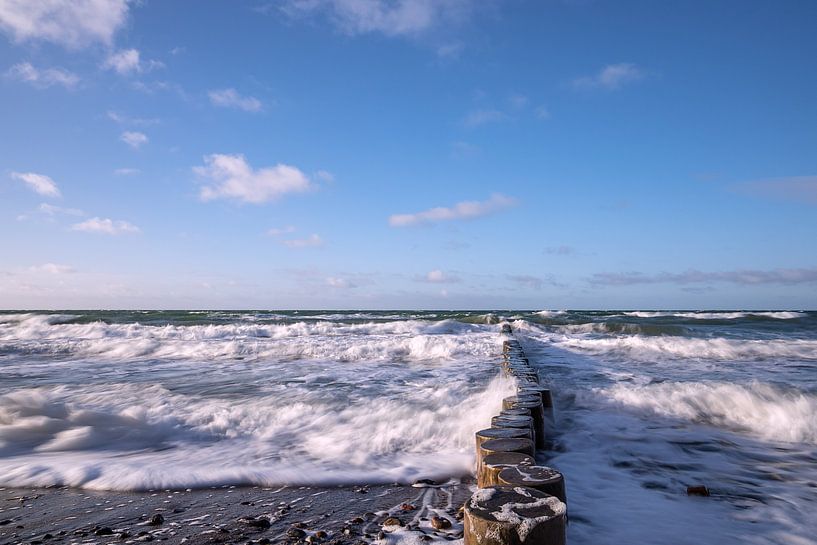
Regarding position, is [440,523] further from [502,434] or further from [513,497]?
[513,497]

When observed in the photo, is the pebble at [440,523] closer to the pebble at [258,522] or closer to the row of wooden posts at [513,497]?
the row of wooden posts at [513,497]

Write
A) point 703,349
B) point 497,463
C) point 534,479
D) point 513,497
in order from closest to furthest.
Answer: point 513,497, point 534,479, point 497,463, point 703,349

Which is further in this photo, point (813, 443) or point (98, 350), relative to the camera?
point (98, 350)

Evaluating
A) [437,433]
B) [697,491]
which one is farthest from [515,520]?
[437,433]

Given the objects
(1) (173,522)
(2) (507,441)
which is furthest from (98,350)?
(2) (507,441)

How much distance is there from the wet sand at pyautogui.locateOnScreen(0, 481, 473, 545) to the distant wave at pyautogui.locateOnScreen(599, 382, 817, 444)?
3501 millimetres

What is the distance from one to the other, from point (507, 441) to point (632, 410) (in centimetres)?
370

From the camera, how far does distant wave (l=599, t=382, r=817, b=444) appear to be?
16.1ft

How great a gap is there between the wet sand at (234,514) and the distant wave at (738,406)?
3501 mm

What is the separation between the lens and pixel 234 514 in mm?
2846

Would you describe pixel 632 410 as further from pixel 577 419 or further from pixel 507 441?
pixel 507 441

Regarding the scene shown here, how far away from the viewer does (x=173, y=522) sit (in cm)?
275

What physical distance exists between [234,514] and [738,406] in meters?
5.61

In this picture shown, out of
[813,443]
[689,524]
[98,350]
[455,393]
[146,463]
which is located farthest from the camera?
[98,350]
